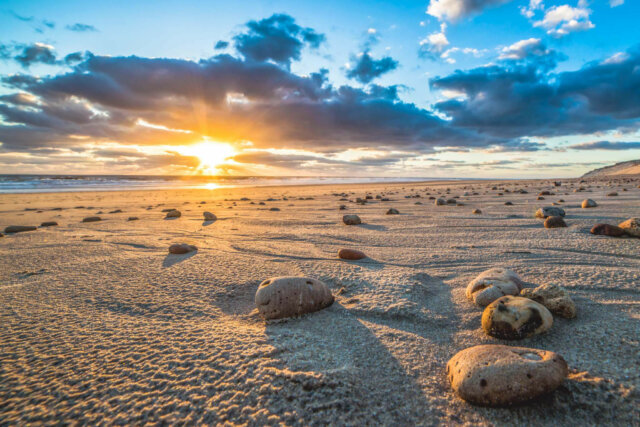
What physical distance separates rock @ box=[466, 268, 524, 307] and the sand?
12cm

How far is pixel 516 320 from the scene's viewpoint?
1593 mm

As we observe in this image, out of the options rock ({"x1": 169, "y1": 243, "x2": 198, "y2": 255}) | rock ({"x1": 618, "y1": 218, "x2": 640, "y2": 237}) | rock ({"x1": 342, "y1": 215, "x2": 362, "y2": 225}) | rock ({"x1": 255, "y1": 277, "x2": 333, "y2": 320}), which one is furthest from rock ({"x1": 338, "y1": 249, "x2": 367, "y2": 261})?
rock ({"x1": 618, "y1": 218, "x2": 640, "y2": 237})

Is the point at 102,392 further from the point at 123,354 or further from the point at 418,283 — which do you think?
the point at 418,283

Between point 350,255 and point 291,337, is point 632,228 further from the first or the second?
point 291,337

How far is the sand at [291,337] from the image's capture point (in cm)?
120

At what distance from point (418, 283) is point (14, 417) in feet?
7.57

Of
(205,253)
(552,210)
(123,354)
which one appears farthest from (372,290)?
(552,210)

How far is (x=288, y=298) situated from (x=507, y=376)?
120 centimetres

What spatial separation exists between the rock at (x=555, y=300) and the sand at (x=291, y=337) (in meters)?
0.06

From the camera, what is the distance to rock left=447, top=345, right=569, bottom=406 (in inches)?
46.2

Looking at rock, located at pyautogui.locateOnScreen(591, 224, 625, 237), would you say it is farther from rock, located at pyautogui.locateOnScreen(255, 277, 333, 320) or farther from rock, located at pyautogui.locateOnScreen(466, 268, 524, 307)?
rock, located at pyautogui.locateOnScreen(255, 277, 333, 320)

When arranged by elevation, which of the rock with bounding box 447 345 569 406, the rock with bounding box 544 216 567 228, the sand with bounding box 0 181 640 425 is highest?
the rock with bounding box 544 216 567 228

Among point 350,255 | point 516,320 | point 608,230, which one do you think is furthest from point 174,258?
point 608,230

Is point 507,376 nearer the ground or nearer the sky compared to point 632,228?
nearer the ground
